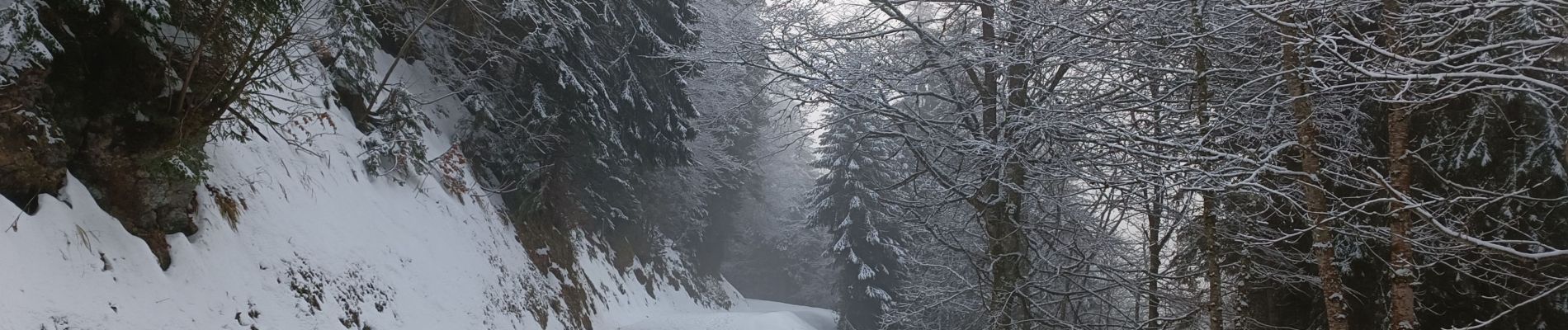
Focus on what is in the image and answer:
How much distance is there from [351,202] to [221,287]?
8.30ft

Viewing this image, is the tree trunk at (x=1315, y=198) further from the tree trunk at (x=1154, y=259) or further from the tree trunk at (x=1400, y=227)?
the tree trunk at (x=1154, y=259)


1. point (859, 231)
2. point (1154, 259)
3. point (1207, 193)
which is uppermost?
point (859, 231)

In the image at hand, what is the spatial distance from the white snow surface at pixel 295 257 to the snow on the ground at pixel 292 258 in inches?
0.4

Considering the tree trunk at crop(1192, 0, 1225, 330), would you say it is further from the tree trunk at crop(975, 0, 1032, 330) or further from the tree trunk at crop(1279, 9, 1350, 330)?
the tree trunk at crop(975, 0, 1032, 330)

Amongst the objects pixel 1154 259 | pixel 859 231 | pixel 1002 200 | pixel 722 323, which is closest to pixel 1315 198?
pixel 1002 200

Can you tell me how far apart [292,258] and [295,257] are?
0.04m

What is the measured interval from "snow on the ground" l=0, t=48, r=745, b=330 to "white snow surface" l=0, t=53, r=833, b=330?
0.01m

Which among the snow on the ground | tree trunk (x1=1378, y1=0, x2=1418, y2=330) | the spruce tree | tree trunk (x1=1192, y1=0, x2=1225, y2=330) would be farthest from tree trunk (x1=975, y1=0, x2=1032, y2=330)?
the spruce tree

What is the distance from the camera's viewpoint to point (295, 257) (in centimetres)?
546

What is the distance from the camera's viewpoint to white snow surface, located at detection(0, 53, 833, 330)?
364cm

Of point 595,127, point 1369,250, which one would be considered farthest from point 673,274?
point 1369,250

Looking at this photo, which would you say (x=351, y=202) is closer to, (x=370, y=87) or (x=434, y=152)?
(x=370, y=87)

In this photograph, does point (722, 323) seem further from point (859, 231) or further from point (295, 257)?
point (859, 231)

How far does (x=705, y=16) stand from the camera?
16391 millimetres
